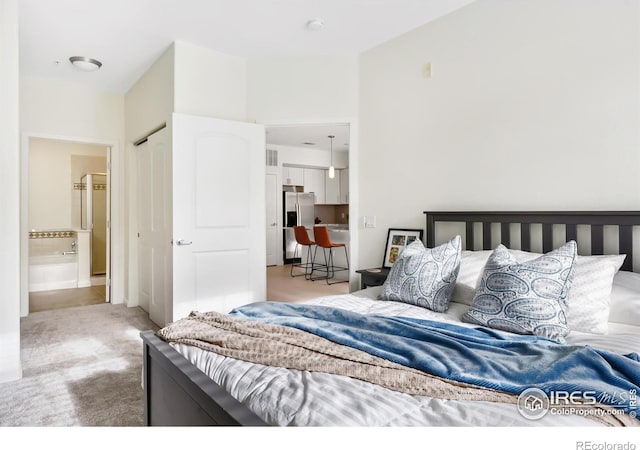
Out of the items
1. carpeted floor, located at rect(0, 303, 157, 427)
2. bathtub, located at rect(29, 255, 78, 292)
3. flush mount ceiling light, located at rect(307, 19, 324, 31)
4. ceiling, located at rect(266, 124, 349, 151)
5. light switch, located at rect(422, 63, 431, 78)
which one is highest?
flush mount ceiling light, located at rect(307, 19, 324, 31)

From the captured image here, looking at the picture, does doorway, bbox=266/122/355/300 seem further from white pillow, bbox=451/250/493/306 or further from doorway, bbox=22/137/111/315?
white pillow, bbox=451/250/493/306

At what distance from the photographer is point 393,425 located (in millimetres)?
1040

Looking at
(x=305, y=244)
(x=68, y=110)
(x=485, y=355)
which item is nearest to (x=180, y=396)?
(x=485, y=355)

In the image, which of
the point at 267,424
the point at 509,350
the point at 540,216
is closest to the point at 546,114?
the point at 540,216

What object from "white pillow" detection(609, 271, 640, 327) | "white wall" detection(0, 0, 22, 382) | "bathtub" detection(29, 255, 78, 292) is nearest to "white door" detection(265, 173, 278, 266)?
"bathtub" detection(29, 255, 78, 292)

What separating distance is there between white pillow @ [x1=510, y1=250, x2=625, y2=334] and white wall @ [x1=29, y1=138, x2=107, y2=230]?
6768mm

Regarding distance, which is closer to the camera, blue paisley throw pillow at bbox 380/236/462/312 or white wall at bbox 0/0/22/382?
blue paisley throw pillow at bbox 380/236/462/312

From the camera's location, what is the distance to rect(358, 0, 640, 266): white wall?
223 centimetres

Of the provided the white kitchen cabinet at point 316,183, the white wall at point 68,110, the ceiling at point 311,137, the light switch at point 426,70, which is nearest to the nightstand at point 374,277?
the light switch at point 426,70

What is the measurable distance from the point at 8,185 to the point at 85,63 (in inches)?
72.2

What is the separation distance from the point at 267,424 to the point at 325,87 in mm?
3372

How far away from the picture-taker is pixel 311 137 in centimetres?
740

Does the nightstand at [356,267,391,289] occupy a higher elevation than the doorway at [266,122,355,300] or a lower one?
lower

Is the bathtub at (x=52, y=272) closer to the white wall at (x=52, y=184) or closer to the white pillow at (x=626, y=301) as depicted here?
the white wall at (x=52, y=184)
